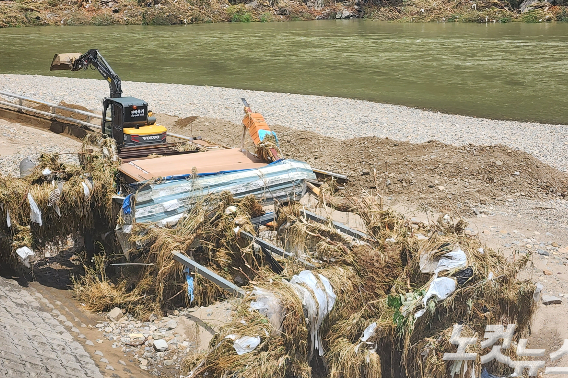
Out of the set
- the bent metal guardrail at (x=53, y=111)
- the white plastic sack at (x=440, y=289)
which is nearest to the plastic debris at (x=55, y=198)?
the white plastic sack at (x=440, y=289)

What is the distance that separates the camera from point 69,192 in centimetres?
815

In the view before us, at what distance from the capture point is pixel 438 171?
1258cm

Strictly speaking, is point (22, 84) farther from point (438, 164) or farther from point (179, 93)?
point (438, 164)

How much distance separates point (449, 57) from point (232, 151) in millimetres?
26602

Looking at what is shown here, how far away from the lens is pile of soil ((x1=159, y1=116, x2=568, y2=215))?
1176cm

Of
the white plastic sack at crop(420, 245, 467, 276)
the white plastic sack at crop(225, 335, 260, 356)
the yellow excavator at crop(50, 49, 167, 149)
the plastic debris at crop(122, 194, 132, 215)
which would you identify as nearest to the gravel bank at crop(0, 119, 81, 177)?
the yellow excavator at crop(50, 49, 167, 149)

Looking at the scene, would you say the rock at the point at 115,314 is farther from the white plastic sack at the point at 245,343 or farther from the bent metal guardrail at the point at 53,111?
the bent metal guardrail at the point at 53,111

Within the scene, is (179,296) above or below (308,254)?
below

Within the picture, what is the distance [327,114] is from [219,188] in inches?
488

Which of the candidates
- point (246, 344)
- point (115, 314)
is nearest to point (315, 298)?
point (246, 344)

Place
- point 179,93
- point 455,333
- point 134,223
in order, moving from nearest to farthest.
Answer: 1. point 455,333
2. point 134,223
3. point 179,93

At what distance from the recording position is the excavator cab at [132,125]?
34.8 ft

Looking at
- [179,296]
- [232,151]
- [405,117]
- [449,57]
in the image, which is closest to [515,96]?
[405,117]

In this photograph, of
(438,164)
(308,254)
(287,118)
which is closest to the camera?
(308,254)
